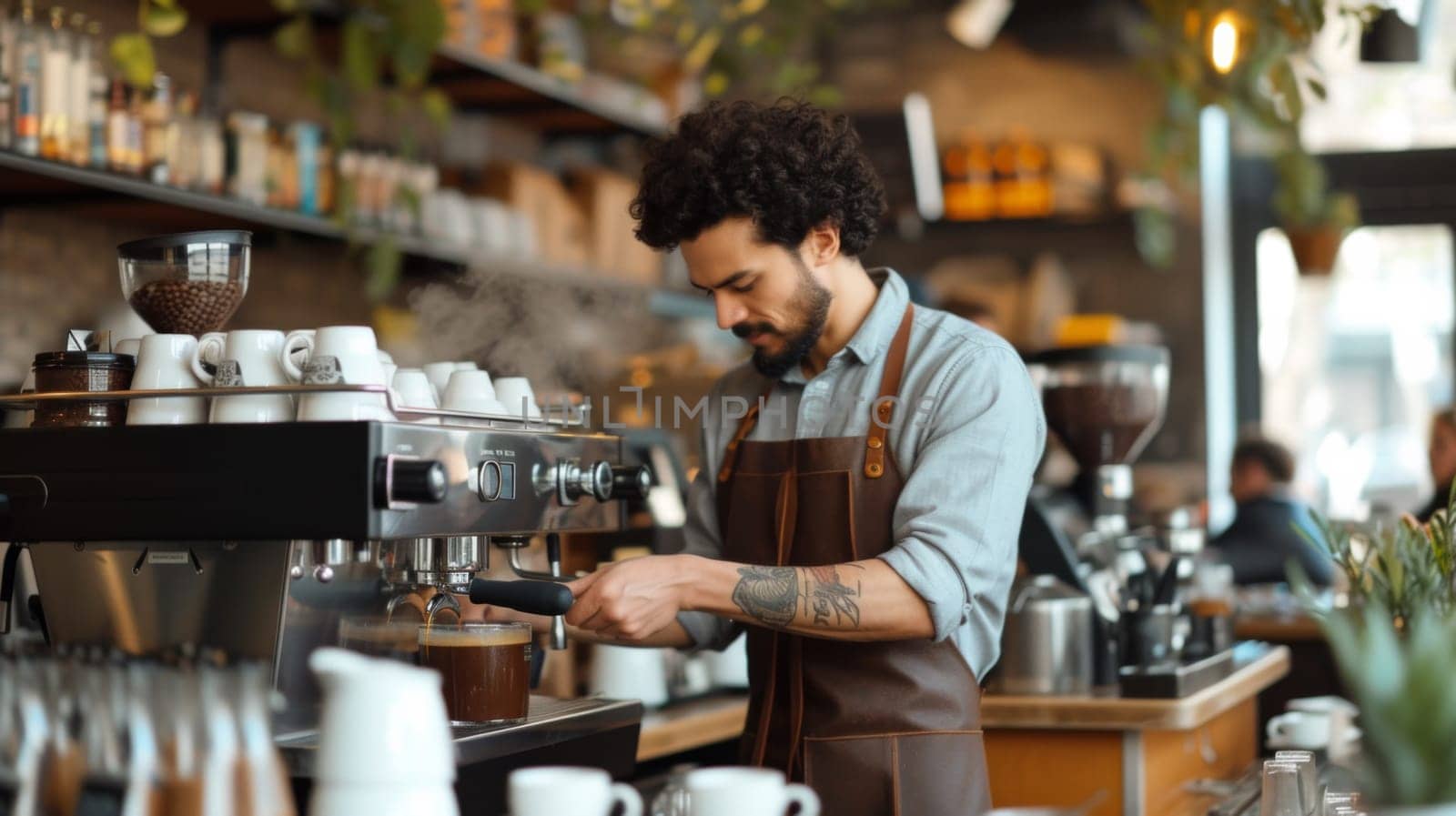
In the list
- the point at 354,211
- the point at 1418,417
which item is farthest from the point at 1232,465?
the point at 354,211

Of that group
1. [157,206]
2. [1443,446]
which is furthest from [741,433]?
[1443,446]

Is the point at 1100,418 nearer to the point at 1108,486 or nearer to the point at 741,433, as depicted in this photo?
the point at 1108,486

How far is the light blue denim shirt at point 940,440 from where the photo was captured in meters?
1.83

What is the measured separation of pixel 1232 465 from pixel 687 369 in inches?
80.5

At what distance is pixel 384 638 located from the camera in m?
1.82

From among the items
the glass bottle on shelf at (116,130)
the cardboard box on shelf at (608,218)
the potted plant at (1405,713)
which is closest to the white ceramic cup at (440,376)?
the potted plant at (1405,713)

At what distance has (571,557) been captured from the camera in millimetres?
2775

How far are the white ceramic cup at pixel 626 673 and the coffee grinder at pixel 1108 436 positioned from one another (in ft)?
2.51

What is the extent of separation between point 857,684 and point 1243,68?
8.02ft

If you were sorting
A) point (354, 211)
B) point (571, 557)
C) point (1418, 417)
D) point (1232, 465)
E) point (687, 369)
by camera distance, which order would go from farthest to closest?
1. point (1418, 417)
2. point (1232, 465)
3. point (687, 369)
4. point (354, 211)
5. point (571, 557)

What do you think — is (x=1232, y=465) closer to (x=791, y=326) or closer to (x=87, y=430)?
(x=791, y=326)

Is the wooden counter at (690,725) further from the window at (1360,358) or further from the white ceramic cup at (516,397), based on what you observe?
the window at (1360,358)

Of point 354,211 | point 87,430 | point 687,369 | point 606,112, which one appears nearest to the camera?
point 87,430

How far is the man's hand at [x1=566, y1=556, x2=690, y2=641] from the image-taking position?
1.68 meters
